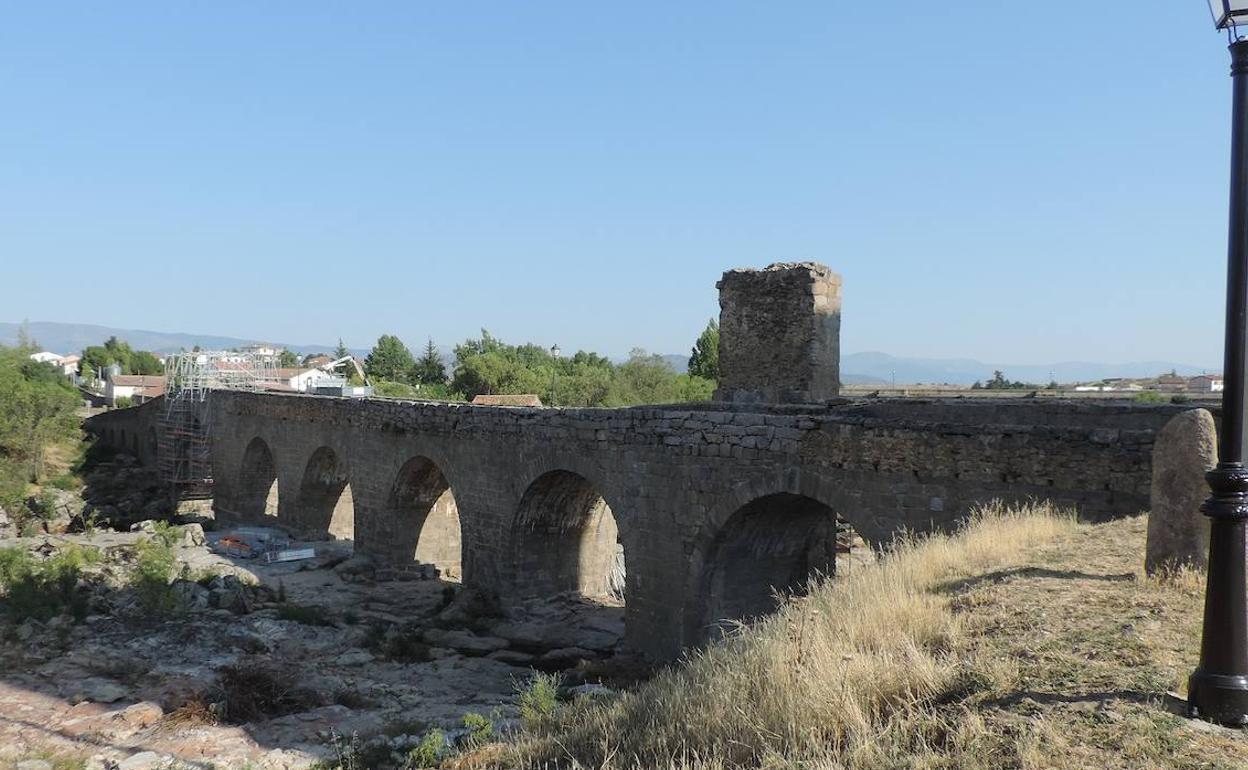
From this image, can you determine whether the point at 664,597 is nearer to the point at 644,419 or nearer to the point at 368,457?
the point at 644,419

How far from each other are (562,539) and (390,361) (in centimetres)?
7595

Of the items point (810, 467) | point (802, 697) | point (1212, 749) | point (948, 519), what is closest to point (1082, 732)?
point (1212, 749)

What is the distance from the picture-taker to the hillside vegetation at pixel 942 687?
10.5 ft

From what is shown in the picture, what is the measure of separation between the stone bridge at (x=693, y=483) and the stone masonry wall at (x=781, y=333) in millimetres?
904

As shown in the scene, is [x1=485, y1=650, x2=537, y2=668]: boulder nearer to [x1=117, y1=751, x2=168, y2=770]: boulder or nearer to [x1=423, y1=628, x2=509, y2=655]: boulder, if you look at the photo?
[x1=423, y1=628, x2=509, y2=655]: boulder

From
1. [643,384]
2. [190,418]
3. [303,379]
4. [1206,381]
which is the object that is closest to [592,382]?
[643,384]

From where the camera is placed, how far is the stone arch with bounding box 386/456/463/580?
1856cm

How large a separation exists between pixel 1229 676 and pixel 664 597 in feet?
28.4

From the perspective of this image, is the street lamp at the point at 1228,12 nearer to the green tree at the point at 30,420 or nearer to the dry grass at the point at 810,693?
the dry grass at the point at 810,693

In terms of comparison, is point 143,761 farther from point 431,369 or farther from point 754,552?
point 431,369

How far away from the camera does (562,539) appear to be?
15.3 m

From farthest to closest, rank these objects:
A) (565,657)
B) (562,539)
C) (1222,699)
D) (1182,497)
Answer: (562,539) → (565,657) → (1182,497) → (1222,699)

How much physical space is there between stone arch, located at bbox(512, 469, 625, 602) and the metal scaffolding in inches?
693

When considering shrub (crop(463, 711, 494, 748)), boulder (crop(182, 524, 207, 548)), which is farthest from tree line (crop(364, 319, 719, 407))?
shrub (crop(463, 711, 494, 748))
